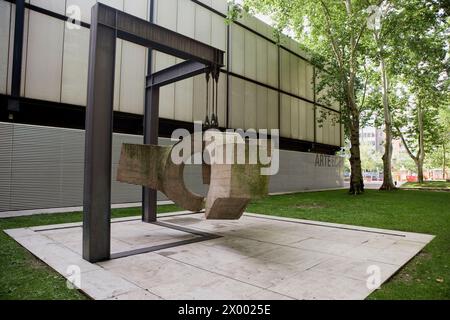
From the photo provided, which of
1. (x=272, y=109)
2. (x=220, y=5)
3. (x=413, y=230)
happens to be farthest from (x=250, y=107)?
(x=413, y=230)

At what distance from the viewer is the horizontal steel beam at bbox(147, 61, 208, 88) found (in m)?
8.27

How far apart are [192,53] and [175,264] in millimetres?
4671

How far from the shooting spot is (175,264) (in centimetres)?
570

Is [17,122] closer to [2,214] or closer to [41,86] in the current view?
[41,86]

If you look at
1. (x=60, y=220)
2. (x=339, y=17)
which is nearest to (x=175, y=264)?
(x=60, y=220)

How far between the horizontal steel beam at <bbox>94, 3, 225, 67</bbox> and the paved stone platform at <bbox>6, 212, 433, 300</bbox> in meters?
4.31

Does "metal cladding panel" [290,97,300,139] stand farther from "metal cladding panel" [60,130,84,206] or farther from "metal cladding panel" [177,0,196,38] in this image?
"metal cladding panel" [60,130,84,206]

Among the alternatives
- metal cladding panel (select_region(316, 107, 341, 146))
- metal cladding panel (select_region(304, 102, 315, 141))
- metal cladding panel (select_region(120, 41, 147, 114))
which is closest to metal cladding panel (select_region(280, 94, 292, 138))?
metal cladding panel (select_region(304, 102, 315, 141))

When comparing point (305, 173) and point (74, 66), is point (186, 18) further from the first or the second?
point (305, 173)

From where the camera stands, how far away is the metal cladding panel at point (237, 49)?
67.4 ft

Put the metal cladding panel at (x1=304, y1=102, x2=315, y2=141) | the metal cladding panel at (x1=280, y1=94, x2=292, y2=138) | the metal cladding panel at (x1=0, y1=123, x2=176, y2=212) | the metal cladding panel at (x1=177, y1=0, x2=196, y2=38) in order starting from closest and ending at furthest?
1. the metal cladding panel at (x1=0, y1=123, x2=176, y2=212)
2. the metal cladding panel at (x1=177, y1=0, x2=196, y2=38)
3. the metal cladding panel at (x1=280, y1=94, x2=292, y2=138)
4. the metal cladding panel at (x1=304, y1=102, x2=315, y2=141)

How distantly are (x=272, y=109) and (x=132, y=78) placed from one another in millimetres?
11106

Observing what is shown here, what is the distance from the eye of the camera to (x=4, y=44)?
1187 cm

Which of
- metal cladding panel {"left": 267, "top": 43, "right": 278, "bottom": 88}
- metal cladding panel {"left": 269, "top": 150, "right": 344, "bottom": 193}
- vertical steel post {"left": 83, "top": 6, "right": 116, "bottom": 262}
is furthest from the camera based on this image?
metal cladding panel {"left": 269, "top": 150, "right": 344, "bottom": 193}
